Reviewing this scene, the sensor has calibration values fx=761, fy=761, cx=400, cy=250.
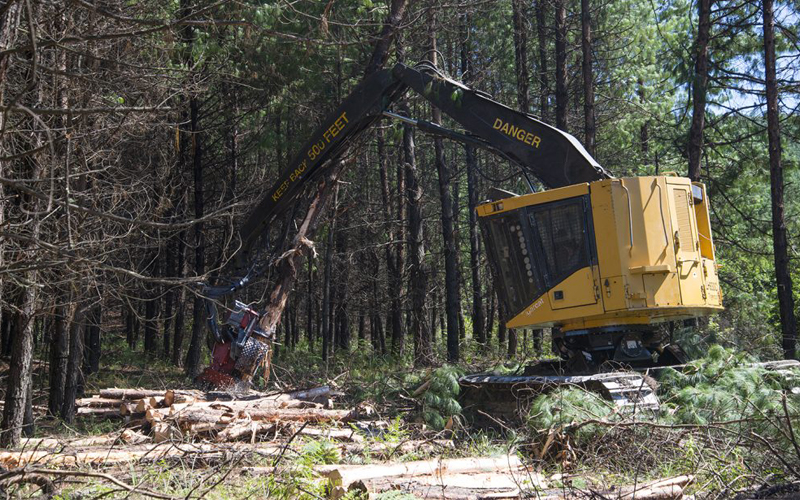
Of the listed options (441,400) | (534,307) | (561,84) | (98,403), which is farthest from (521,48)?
(98,403)

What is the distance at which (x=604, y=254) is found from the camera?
10.0 m

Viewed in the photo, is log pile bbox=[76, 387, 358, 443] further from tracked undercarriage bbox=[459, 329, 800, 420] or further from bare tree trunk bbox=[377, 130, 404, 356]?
bare tree trunk bbox=[377, 130, 404, 356]

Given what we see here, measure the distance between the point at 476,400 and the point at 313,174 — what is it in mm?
5343

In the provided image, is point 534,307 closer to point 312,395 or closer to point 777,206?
point 312,395

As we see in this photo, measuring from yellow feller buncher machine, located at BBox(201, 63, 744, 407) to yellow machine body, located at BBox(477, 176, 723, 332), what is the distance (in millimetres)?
14

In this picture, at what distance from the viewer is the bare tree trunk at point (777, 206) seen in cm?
1470

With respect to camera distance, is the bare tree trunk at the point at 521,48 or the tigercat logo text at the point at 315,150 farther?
the bare tree trunk at the point at 521,48

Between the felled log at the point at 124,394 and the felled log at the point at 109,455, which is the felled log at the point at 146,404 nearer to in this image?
the felled log at the point at 124,394

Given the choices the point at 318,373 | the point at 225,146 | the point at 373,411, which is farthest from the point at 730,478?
the point at 225,146

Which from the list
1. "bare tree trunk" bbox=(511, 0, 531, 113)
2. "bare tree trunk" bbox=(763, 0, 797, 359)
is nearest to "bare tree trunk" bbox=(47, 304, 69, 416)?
"bare tree trunk" bbox=(511, 0, 531, 113)

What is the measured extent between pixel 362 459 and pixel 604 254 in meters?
4.33

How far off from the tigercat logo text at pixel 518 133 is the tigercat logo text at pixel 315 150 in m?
2.90

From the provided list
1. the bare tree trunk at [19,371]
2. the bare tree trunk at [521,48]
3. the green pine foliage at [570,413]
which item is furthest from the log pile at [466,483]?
the bare tree trunk at [521,48]

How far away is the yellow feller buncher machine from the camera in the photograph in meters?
9.87
